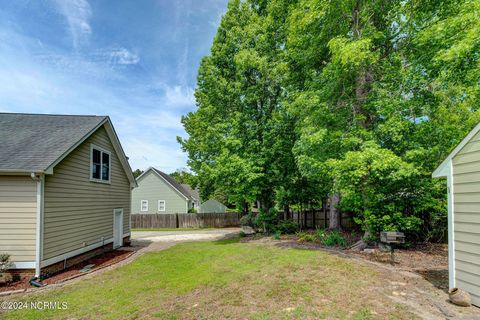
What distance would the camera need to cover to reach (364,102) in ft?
29.0

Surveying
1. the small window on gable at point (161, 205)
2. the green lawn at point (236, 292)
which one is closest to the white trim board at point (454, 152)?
the green lawn at point (236, 292)

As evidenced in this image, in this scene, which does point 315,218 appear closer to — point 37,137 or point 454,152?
point 454,152

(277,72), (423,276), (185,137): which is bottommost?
(423,276)

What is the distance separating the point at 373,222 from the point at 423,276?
2.68m

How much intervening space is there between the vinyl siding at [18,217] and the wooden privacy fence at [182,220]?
52.7 ft

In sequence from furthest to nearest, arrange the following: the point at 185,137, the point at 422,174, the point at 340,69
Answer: the point at 185,137 < the point at 340,69 < the point at 422,174

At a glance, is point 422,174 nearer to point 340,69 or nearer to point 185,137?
point 340,69

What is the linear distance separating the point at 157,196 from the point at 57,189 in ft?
63.5

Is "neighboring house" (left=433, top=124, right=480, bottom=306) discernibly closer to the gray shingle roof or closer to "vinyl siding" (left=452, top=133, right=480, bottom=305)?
"vinyl siding" (left=452, top=133, right=480, bottom=305)

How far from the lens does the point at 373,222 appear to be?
27.7ft

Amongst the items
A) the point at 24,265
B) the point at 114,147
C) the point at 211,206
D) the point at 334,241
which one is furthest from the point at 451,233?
the point at 211,206

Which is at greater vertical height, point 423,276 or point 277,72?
point 277,72

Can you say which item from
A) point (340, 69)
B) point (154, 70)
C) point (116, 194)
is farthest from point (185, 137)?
point (340, 69)

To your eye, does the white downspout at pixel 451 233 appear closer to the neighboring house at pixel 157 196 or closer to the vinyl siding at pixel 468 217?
the vinyl siding at pixel 468 217
